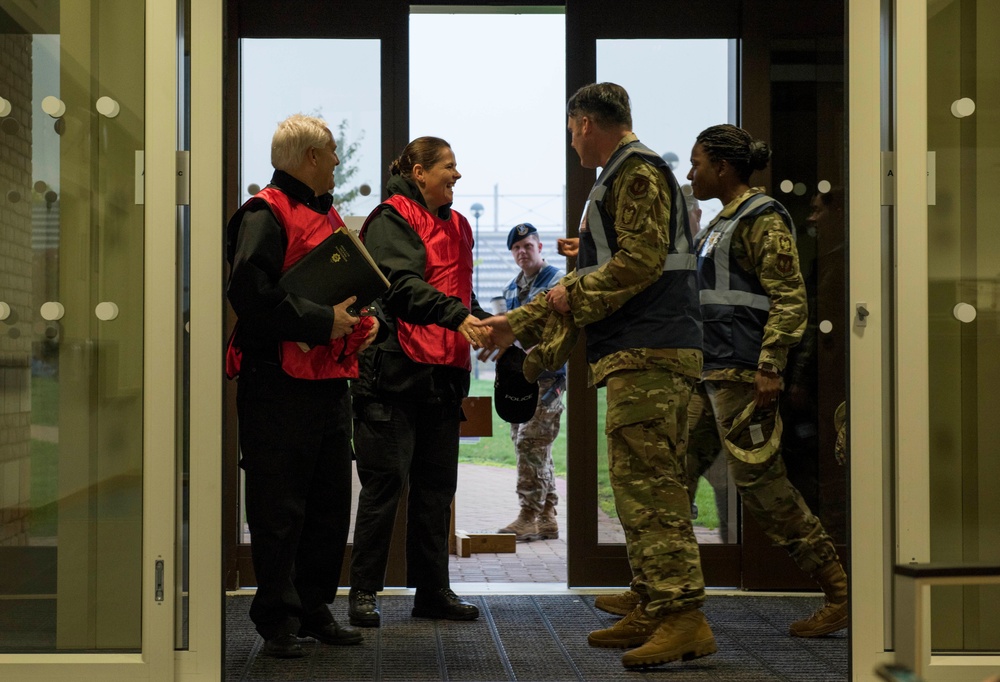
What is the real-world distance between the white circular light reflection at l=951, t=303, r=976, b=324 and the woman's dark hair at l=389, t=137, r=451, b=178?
6.62ft

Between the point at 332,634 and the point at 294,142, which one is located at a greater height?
the point at 294,142

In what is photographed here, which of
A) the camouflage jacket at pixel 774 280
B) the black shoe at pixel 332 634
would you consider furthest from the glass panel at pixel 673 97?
the black shoe at pixel 332 634

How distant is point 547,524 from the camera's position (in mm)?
6707

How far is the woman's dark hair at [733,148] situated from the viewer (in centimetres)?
429

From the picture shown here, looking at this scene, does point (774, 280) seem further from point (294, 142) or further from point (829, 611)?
point (294, 142)

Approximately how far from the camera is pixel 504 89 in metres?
17.0

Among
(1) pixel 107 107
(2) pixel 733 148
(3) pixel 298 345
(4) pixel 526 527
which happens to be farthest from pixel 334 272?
(4) pixel 526 527

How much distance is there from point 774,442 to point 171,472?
87.0 inches

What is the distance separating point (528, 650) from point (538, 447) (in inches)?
108

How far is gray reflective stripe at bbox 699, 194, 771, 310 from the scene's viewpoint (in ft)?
13.8

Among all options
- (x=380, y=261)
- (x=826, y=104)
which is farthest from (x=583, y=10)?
(x=380, y=261)

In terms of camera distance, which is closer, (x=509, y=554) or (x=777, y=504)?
(x=777, y=504)

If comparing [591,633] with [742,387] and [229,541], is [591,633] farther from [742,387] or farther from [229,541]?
[229,541]

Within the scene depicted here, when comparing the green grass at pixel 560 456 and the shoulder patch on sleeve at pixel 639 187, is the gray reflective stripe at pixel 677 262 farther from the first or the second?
the green grass at pixel 560 456
